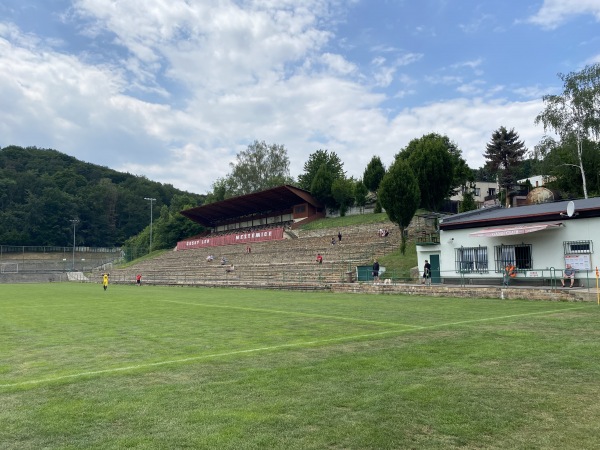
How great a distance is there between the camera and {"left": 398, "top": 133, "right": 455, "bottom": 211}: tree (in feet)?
149

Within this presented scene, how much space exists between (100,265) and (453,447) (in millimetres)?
87393

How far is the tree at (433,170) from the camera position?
45.4 meters

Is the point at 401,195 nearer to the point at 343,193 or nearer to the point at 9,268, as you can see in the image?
the point at 343,193

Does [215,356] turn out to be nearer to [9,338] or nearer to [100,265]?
[9,338]

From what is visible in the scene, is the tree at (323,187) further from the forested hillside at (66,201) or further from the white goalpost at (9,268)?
the white goalpost at (9,268)

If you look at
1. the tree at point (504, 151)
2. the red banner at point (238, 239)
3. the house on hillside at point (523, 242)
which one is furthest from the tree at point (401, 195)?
the tree at point (504, 151)

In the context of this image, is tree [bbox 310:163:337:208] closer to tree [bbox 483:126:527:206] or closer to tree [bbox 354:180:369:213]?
tree [bbox 354:180:369:213]

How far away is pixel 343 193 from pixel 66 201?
87113mm

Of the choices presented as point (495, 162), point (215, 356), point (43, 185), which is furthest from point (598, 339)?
point (43, 185)

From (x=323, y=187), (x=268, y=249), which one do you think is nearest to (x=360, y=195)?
(x=323, y=187)

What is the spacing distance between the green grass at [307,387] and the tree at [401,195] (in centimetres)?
2592

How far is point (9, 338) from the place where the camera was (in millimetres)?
12078

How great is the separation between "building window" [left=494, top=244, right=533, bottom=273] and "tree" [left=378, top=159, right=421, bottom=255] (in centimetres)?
1184

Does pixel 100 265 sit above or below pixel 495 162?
below
